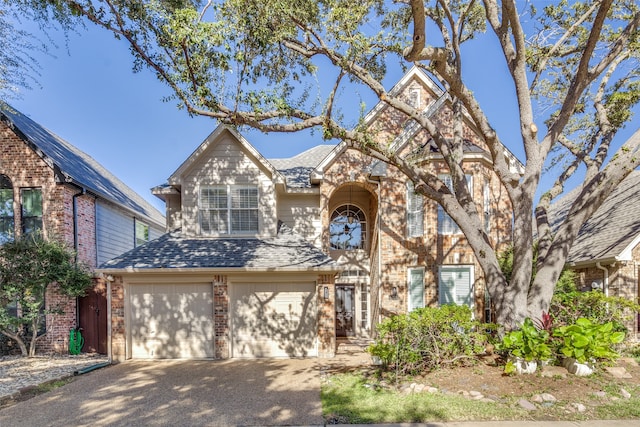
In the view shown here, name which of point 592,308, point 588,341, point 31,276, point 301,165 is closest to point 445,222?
point 592,308

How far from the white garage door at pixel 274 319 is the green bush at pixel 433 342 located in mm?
3555

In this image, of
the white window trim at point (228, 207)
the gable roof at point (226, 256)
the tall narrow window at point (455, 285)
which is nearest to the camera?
the gable roof at point (226, 256)

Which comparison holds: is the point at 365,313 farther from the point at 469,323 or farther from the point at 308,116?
the point at 308,116

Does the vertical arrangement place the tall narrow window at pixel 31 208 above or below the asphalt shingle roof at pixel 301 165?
below

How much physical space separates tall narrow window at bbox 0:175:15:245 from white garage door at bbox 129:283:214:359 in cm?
502

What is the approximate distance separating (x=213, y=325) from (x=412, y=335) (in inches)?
231

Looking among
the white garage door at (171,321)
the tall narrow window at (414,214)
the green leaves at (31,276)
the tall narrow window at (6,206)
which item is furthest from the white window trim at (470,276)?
the tall narrow window at (6,206)

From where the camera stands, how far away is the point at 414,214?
11.9 meters

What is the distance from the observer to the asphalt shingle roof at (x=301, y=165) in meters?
13.1

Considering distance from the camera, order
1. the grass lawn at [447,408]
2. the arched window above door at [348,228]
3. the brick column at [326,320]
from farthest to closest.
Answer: the arched window above door at [348,228]
the brick column at [326,320]
the grass lawn at [447,408]

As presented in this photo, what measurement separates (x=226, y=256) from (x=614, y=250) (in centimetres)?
1164

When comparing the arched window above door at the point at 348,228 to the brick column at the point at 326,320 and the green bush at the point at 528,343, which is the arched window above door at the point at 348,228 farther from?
the green bush at the point at 528,343

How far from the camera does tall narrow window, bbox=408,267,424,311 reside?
11578 millimetres

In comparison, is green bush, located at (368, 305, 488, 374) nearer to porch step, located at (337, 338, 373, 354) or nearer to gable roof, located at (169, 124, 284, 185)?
porch step, located at (337, 338, 373, 354)
